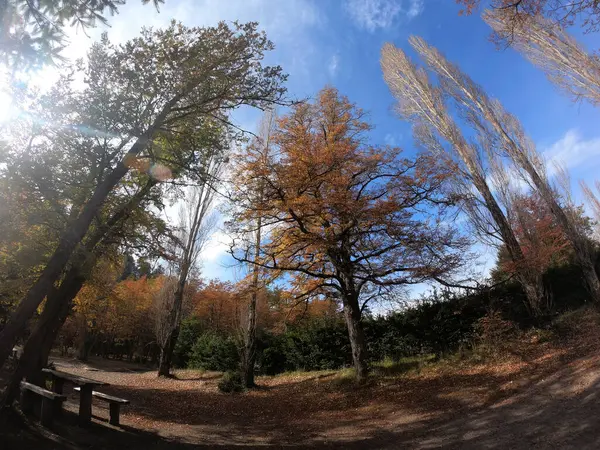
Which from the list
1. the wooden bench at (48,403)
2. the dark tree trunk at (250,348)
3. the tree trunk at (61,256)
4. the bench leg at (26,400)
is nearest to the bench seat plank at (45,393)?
the wooden bench at (48,403)

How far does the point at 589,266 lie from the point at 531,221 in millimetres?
2630

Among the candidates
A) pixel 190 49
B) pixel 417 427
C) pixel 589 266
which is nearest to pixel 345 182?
pixel 190 49

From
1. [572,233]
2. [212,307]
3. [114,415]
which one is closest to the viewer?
[114,415]

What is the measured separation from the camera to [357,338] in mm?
11516

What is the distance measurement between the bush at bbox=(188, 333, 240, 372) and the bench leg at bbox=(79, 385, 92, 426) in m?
11.6

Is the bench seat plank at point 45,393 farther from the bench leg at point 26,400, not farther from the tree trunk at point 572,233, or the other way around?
the tree trunk at point 572,233

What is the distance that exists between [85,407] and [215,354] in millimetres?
13603

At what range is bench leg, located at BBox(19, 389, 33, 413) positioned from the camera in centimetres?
652

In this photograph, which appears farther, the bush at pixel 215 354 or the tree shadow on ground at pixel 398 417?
the bush at pixel 215 354

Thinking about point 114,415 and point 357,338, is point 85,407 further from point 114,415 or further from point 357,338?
point 357,338

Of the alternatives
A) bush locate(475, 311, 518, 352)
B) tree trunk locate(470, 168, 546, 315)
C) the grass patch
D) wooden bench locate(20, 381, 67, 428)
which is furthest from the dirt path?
tree trunk locate(470, 168, 546, 315)

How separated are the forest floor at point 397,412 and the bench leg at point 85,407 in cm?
16

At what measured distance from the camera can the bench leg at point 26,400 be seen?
6518mm

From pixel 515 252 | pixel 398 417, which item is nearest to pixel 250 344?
pixel 398 417
